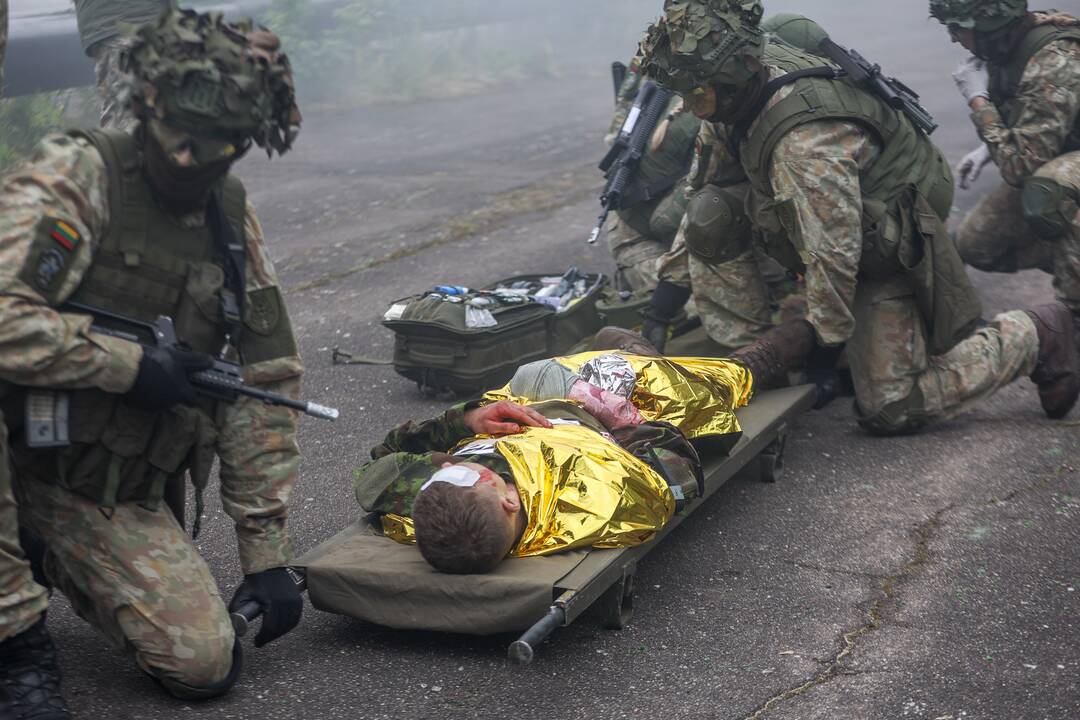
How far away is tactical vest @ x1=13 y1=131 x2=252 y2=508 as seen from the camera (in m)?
3.20

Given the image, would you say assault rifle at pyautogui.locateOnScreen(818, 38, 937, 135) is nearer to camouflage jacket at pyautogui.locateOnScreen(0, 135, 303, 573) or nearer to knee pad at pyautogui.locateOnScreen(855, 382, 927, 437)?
knee pad at pyautogui.locateOnScreen(855, 382, 927, 437)

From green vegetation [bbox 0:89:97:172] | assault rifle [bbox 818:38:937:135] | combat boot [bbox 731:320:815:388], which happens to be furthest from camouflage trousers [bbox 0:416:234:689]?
green vegetation [bbox 0:89:97:172]

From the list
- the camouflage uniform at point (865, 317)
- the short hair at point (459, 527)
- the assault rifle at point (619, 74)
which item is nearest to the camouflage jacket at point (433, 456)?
the short hair at point (459, 527)

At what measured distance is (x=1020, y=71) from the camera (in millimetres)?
6062

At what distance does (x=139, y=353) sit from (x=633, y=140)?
3911 millimetres

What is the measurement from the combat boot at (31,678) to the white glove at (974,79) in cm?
496

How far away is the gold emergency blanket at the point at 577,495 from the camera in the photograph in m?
3.62

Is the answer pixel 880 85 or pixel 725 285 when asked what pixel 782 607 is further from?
pixel 880 85

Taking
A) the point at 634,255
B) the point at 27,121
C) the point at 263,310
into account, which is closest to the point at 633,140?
the point at 634,255

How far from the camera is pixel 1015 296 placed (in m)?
7.30

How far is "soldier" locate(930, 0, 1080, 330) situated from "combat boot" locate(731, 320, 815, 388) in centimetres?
140

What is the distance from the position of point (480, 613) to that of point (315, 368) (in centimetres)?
313

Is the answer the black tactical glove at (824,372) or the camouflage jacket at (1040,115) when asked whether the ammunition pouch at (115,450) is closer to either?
the black tactical glove at (824,372)

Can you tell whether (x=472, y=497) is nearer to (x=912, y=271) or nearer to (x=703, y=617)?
(x=703, y=617)
